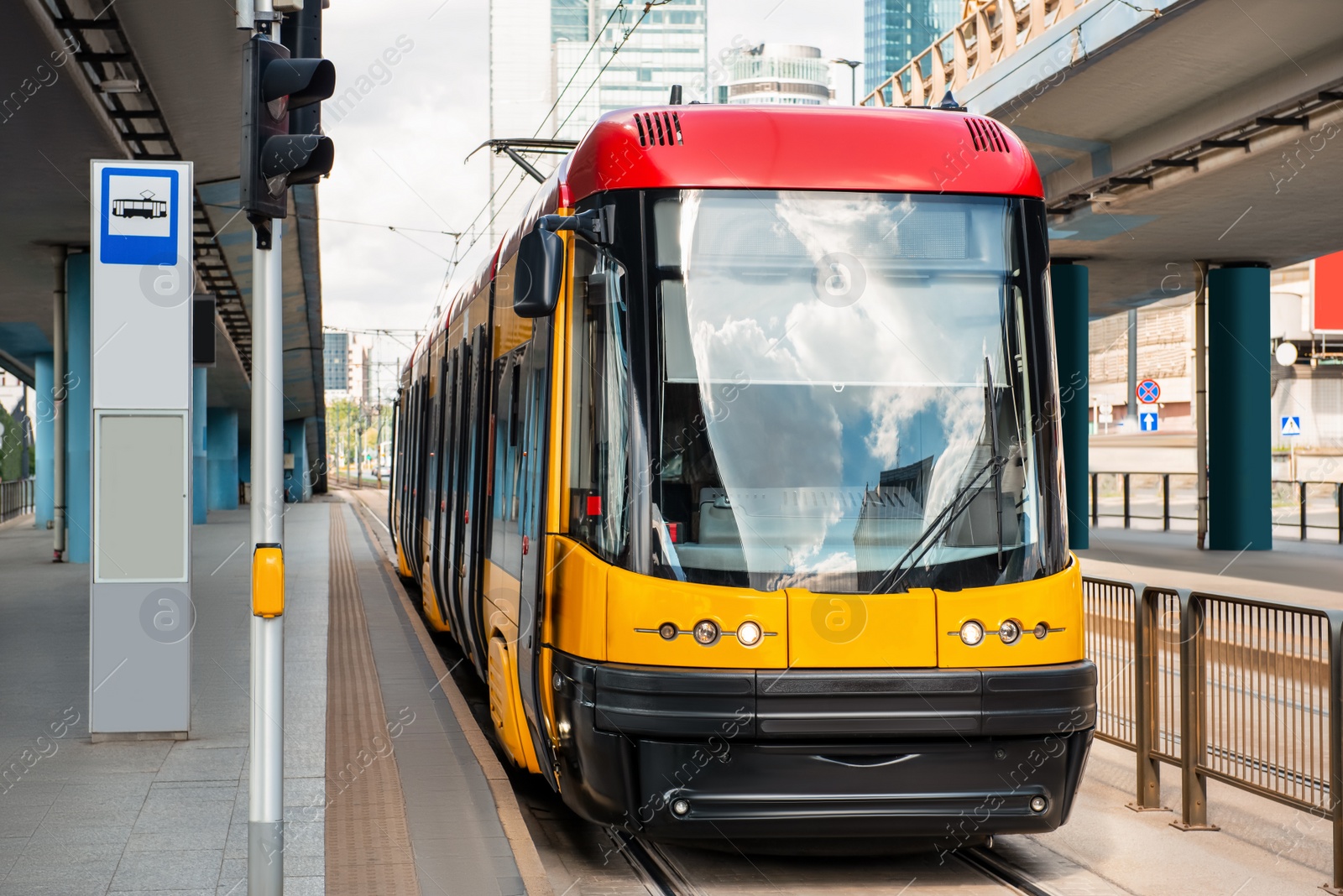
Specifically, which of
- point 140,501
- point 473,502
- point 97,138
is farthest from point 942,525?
point 97,138

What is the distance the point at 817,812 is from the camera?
5570 mm

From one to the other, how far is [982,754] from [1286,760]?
1554mm

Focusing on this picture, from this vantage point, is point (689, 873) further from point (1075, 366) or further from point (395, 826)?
point (1075, 366)

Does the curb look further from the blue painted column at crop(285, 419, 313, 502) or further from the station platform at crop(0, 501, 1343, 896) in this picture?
the blue painted column at crop(285, 419, 313, 502)

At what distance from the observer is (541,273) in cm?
593

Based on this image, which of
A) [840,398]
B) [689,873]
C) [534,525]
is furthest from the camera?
[534,525]

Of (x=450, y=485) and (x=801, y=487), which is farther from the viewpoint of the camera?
(x=450, y=485)

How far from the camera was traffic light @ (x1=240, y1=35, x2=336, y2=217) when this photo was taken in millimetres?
5145

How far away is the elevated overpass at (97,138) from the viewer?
11.2m

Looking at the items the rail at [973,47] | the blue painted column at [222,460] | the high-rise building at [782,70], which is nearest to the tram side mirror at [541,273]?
the high-rise building at [782,70]

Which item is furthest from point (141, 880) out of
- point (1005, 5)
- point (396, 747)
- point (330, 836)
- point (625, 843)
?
point (1005, 5)

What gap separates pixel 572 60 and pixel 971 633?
1720 inches

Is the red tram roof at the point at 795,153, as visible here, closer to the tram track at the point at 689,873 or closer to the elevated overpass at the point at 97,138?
the elevated overpass at the point at 97,138

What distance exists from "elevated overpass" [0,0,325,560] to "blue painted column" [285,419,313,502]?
121ft
